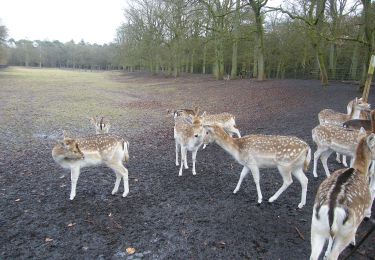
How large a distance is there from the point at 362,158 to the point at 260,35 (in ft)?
63.2

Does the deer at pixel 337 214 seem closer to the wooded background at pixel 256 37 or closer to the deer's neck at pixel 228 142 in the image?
the deer's neck at pixel 228 142

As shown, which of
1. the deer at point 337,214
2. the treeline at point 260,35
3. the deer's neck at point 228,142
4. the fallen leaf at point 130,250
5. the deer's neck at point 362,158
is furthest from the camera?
the treeline at point 260,35

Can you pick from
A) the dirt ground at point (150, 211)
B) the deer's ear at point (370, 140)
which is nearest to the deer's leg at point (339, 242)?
the dirt ground at point (150, 211)

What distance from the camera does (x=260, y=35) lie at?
70.3ft

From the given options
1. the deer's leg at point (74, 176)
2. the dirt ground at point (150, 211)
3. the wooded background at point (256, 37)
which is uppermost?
the wooded background at point (256, 37)

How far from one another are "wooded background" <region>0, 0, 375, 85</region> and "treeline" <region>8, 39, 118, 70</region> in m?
41.1

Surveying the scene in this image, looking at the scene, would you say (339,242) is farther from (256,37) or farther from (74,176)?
(256,37)

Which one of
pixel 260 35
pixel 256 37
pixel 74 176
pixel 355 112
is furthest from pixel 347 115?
pixel 256 37

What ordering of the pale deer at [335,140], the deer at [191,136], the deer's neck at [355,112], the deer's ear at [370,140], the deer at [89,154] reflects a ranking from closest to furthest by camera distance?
the deer's ear at [370,140] → the deer at [89,154] → the pale deer at [335,140] → the deer at [191,136] → the deer's neck at [355,112]

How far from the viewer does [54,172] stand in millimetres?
6191

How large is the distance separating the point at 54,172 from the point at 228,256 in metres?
4.23

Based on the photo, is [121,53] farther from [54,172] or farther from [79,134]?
[54,172]

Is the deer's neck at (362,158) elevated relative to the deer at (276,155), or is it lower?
elevated

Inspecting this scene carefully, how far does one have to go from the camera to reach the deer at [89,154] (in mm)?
4789
